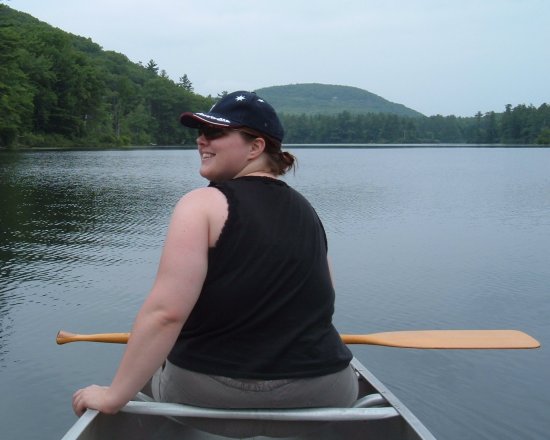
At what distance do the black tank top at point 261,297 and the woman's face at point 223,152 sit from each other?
0.15 meters

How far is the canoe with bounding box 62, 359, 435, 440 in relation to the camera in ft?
7.39

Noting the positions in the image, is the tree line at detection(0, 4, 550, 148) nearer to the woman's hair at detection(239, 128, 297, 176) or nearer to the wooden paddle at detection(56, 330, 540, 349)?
the wooden paddle at detection(56, 330, 540, 349)

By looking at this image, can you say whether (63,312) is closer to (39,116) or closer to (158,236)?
(158,236)

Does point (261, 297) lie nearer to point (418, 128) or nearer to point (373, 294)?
point (373, 294)

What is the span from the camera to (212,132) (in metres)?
2.40

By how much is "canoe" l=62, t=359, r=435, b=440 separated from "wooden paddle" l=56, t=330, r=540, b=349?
3.74 feet

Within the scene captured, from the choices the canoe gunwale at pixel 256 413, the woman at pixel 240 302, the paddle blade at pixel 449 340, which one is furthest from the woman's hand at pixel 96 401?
the paddle blade at pixel 449 340

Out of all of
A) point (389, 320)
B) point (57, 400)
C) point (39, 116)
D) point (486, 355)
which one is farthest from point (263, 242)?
point (39, 116)

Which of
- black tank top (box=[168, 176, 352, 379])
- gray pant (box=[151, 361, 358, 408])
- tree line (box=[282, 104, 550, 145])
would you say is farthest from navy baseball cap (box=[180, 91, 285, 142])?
tree line (box=[282, 104, 550, 145])

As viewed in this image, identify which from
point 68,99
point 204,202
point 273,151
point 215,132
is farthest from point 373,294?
point 68,99

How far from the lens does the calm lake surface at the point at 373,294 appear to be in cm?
484

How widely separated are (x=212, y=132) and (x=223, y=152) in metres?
0.08

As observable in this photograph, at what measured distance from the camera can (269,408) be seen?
227 centimetres

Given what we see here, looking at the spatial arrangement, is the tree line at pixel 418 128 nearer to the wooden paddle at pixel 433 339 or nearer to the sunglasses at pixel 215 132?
the wooden paddle at pixel 433 339
